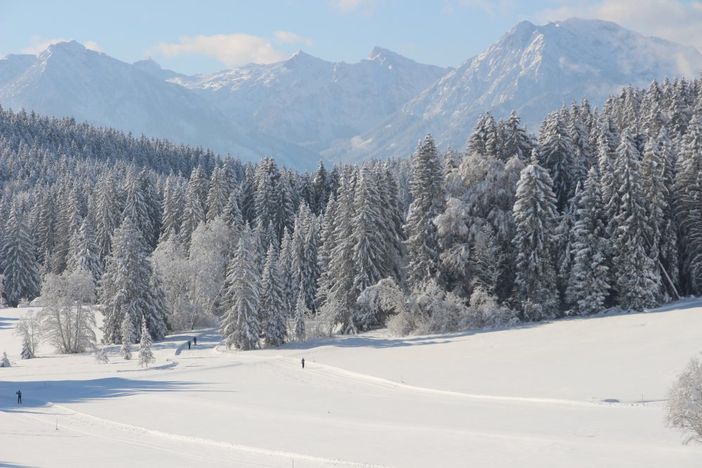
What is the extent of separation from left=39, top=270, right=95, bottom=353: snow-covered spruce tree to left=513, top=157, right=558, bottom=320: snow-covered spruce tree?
4329 cm

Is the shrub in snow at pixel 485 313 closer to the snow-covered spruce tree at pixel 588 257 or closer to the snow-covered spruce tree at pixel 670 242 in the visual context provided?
the snow-covered spruce tree at pixel 588 257

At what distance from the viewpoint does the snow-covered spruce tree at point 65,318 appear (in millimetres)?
76438

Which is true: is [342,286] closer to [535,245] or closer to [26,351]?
[535,245]

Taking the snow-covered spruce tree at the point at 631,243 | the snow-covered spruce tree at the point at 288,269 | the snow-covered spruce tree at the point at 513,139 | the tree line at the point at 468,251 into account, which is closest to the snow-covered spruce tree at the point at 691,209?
the tree line at the point at 468,251

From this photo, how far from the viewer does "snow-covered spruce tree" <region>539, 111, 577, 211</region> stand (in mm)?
73312

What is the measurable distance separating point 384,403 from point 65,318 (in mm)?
44841

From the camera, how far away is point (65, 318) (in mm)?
77062

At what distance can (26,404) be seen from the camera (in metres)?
50.0

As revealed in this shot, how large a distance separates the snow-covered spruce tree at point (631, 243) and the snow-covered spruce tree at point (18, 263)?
8082cm

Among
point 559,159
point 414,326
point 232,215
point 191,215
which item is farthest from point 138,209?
point 559,159

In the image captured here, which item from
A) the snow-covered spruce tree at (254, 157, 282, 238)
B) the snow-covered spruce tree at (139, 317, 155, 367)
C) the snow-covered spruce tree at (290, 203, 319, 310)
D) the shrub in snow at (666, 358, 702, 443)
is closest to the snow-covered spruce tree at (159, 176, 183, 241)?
the snow-covered spruce tree at (254, 157, 282, 238)

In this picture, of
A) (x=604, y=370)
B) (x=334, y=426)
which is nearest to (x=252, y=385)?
(x=334, y=426)

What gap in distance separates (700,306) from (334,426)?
35.7m

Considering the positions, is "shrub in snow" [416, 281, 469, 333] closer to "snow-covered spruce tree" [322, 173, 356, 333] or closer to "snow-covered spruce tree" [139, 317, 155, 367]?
"snow-covered spruce tree" [322, 173, 356, 333]
